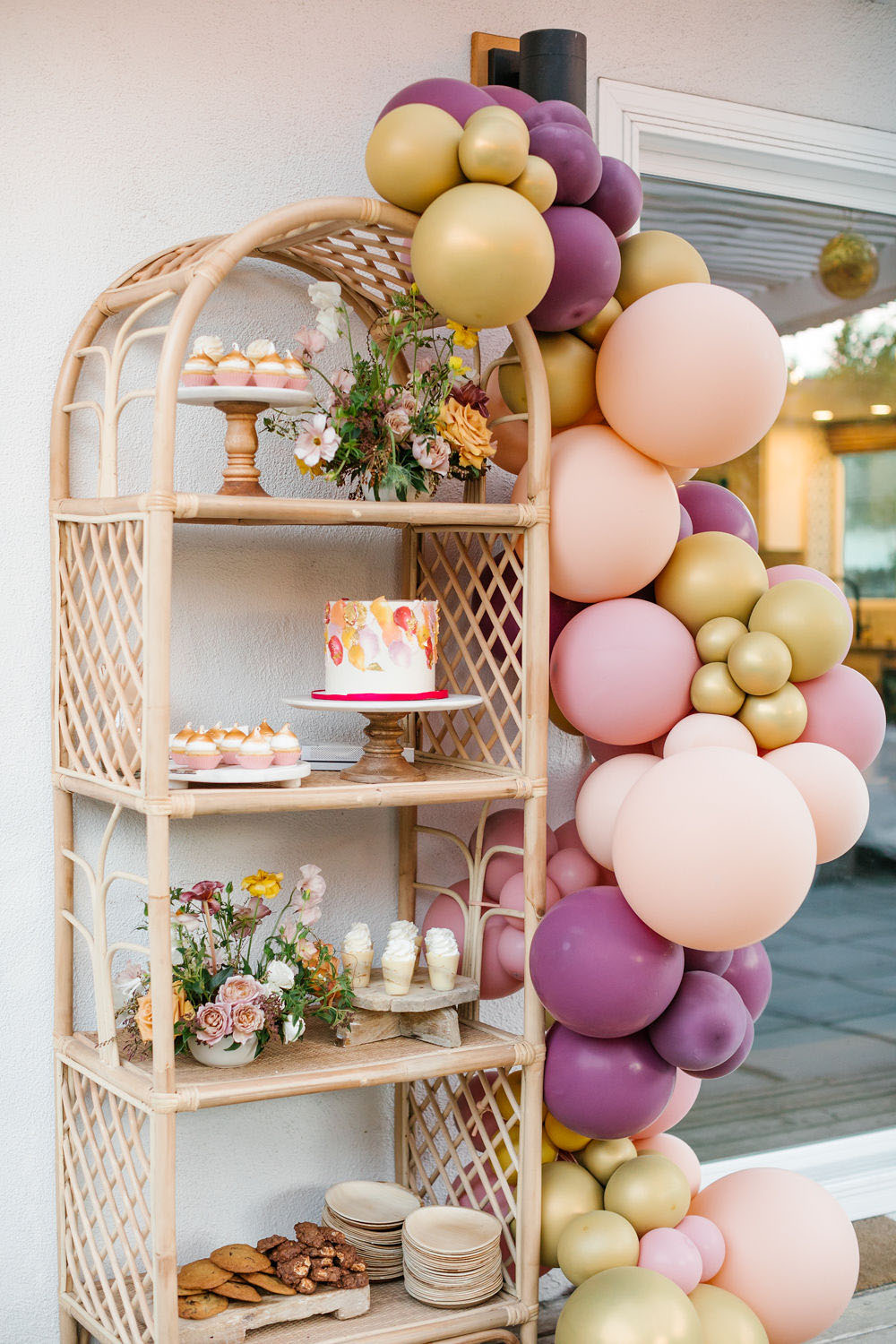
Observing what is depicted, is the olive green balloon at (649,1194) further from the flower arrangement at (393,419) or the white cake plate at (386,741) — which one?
the flower arrangement at (393,419)

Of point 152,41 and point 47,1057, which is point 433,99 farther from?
point 47,1057

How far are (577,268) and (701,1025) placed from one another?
3.43 feet

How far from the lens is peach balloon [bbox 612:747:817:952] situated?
165 centimetres

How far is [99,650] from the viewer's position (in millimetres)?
1878

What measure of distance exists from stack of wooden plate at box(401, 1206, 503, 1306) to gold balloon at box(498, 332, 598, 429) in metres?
1.22

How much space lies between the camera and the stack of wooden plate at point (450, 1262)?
1.87 m

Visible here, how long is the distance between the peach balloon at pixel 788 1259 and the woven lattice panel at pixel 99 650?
113 centimetres

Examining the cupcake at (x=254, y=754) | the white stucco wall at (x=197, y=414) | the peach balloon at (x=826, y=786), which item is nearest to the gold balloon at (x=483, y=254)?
the white stucco wall at (x=197, y=414)

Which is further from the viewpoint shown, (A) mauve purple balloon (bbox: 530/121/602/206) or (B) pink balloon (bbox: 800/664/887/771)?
(B) pink balloon (bbox: 800/664/887/771)

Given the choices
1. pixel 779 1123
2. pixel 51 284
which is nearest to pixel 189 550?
pixel 51 284

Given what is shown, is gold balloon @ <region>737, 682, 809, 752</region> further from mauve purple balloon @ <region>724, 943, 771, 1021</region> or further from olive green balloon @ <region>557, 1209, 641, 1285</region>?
olive green balloon @ <region>557, 1209, 641, 1285</region>

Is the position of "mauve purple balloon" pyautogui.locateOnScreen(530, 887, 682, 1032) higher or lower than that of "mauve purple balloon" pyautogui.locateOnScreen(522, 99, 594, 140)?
lower

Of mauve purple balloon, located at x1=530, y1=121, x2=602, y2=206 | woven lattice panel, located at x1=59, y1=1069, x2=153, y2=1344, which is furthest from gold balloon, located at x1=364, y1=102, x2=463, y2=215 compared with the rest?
woven lattice panel, located at x1=59, y1=1069, x2=153, y2=1344

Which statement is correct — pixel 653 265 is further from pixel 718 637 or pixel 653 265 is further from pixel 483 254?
pixel 718 637
